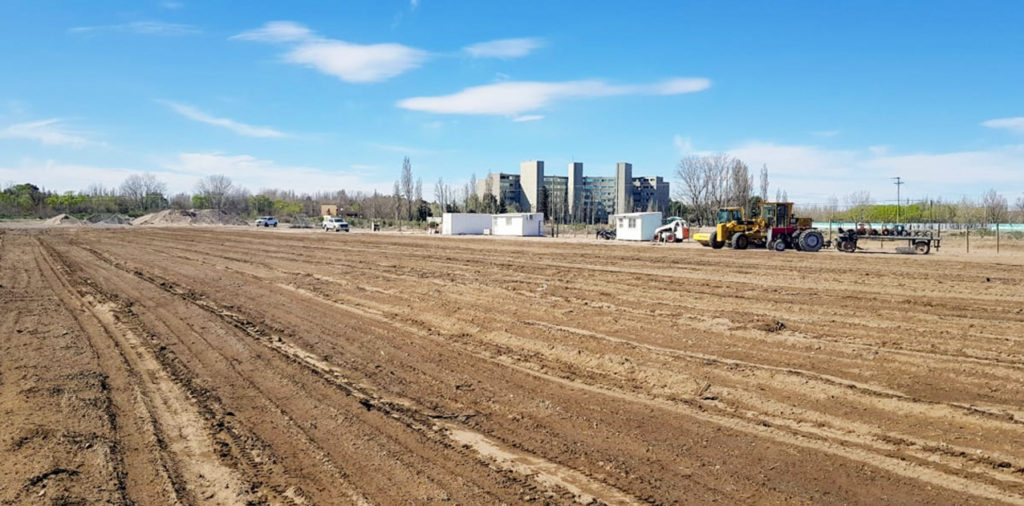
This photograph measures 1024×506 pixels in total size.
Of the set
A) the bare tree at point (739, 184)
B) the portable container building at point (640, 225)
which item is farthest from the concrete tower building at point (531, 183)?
the portable container building at point (640, 225)

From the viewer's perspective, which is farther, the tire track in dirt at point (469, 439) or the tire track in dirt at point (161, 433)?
the tire track in dirt at point (469, 439)

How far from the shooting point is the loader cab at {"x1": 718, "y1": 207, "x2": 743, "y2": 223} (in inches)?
1282

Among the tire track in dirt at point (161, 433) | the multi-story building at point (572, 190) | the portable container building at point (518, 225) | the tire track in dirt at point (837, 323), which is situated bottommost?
the tire track in dirt at point (161, 433)

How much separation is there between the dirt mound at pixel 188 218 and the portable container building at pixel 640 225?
6819 cm

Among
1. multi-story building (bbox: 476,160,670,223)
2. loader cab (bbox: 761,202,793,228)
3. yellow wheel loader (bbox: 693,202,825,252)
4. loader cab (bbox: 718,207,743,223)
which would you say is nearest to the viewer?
yellow wheel loader (bbox: 693,202,825,252)


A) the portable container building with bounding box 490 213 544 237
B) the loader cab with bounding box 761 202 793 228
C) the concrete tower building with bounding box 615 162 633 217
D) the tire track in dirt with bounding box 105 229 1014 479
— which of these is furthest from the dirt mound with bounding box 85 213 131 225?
the tire track in dirt with bounding box 105 229 1014 479

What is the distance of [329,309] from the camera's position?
1457cm

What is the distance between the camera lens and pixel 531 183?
132000 mm

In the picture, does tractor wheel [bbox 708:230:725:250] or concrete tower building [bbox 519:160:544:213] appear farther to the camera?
concrete tower building [bbox 519:160:544:213]

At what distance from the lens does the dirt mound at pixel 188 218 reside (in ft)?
299

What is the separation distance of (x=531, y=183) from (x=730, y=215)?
100302mm

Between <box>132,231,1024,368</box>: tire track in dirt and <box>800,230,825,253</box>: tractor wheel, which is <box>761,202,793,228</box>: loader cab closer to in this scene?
<box>800,230,825,253</box>: tractor wheel

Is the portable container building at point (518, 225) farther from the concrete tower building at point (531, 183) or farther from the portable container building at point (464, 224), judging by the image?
the concrete tower building at point (531, 183)

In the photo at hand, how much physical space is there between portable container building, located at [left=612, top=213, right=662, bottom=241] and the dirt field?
1165 inches
